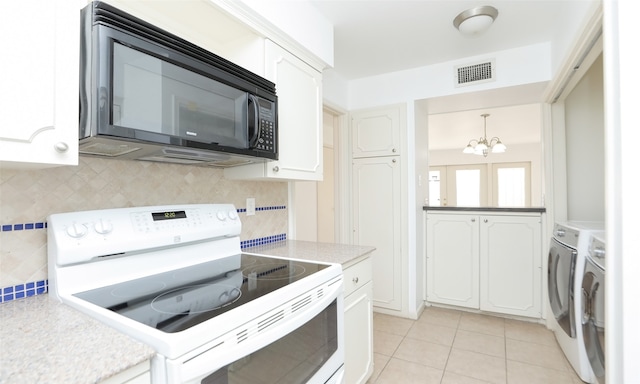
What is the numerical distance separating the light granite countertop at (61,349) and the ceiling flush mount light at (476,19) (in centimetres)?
238

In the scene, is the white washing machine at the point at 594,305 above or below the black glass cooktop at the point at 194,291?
below

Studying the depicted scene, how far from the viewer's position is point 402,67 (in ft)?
9.54

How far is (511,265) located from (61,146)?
3.26 metres

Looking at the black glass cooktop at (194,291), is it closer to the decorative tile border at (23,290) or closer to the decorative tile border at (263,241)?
A: the decorative tile border at (23,290)

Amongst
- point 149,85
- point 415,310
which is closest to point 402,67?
point 415,310

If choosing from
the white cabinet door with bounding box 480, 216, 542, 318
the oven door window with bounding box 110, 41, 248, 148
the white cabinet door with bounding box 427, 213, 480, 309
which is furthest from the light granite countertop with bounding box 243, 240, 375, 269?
the white cabinet door with bounding box 480, 216, 542, 318

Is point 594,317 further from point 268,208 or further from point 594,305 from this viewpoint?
point 268,208

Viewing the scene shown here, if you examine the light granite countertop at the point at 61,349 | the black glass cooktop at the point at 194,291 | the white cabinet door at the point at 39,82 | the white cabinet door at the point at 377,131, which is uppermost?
the white cabinet door at the point at 377,131

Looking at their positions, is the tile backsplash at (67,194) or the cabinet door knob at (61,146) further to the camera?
the tile backsplash at (67,194)

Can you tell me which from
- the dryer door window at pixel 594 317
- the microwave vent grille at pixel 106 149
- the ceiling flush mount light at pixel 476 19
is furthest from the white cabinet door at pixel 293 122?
the dryer door window at pixel 594 317

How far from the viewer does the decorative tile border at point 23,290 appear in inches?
37.9

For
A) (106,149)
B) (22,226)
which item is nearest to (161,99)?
(106,149)

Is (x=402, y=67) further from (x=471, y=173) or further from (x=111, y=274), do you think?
(x=471, y=173)

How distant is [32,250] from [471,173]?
8.02 metres
